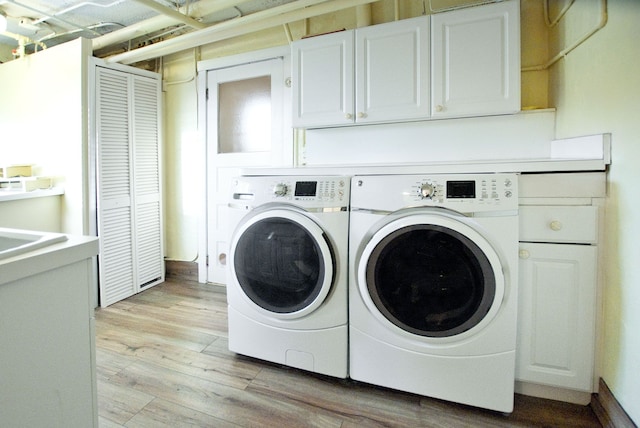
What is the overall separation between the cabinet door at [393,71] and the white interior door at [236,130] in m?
0.77

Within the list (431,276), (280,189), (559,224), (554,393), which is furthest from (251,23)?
(554,393)

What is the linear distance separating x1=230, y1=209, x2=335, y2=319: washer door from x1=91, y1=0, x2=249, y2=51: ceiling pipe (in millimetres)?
1592

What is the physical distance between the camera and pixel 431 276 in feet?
4.34

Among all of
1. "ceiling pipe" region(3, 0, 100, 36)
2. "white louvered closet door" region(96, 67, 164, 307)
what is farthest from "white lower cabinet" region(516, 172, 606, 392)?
"ceiling pipe" region(3, 0, 100, 36)

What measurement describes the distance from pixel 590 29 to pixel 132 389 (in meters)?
2.55

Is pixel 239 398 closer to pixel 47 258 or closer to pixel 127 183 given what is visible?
pixel 47 258

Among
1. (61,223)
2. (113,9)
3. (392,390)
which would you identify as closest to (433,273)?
(392,390)

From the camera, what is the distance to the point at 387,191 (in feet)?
4.58

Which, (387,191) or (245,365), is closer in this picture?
(387,191)

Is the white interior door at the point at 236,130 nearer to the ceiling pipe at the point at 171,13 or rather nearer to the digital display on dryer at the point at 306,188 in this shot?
the ceiling pipe at the point at 171,13

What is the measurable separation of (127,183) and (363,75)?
6.42 feet

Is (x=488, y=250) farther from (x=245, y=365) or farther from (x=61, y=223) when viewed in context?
(x=61, y=223)

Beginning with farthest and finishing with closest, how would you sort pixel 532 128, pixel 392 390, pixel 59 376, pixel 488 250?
pixel 532 128
pixel 392 390
pixel 488 250
pixel 59 376

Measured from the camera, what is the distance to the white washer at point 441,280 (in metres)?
1.27
